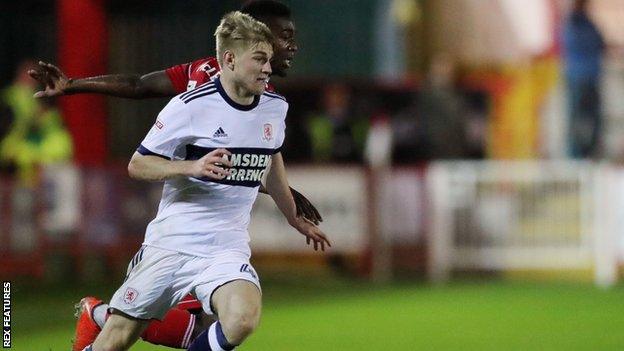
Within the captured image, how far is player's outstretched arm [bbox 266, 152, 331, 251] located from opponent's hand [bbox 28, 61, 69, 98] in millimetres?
1195

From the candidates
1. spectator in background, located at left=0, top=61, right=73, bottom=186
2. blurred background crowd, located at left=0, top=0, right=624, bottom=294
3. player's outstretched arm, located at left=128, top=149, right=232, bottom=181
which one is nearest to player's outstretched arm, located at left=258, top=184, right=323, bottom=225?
player's outstretched arm, located at left=128, top=149, right=232, bottom=181

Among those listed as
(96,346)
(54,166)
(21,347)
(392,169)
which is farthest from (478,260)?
(96,346)

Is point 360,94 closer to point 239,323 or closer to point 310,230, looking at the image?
point 310,230

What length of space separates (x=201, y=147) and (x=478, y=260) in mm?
10170

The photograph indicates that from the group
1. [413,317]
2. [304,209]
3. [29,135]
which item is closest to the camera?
[304,209]

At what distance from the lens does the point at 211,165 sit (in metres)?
7.41

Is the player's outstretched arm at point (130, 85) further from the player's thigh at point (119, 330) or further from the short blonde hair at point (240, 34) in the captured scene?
the player's thigh at point (119, 330)

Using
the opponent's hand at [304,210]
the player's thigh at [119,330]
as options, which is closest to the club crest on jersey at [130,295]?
the player's thigh at [119,330]

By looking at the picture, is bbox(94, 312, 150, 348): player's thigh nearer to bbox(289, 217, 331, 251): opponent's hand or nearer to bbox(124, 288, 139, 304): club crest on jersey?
bbox(124, 288, 139, 304): club crest on jersey

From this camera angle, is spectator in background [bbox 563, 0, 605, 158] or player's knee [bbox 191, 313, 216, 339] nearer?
player's knee [bbox 191, 313, 216, 339]

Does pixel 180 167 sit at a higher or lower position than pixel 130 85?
lower

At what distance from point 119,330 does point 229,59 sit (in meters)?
1.46

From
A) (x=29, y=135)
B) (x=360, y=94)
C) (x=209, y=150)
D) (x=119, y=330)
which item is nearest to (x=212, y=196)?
(x=209, y=150)

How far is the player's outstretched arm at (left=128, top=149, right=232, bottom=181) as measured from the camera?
742 centimetres
